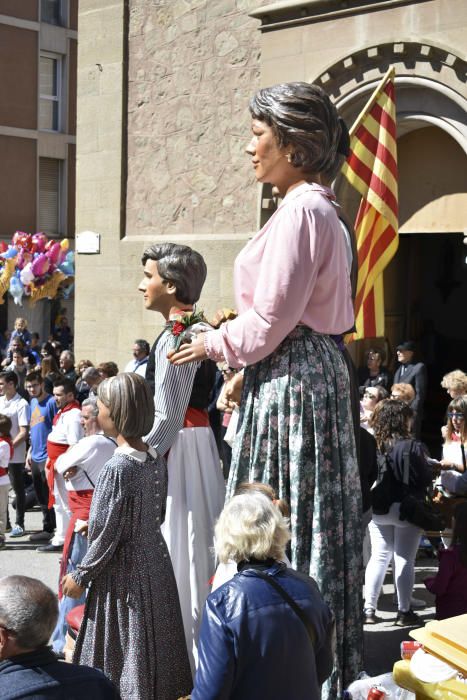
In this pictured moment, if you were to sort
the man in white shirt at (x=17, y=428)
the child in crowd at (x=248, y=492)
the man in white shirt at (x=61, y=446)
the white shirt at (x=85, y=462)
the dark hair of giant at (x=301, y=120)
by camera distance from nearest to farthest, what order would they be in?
the child in crowd at (x=248, y=492) < the dark hair of giant at (x=301, y=120) < the white shirt at (x=85, y=462) < the man in white shirt at (x=61, y=446) < the man in white shirt at (x=17, y=428)

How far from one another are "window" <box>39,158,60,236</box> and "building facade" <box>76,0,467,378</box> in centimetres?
1688

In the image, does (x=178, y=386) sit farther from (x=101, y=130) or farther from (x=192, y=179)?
(x=101, y=130)

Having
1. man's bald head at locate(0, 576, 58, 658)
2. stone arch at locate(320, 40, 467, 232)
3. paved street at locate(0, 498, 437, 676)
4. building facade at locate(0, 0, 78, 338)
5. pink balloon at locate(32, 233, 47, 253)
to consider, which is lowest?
paved street at locate(0, 498, 437, 676)

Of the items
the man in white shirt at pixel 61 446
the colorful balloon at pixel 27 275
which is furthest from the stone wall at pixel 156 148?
the colorful balloon at pixel 27 275

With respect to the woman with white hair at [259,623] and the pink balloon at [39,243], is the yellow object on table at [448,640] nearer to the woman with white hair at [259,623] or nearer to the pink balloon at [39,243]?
the woman with white hair at [259,623]

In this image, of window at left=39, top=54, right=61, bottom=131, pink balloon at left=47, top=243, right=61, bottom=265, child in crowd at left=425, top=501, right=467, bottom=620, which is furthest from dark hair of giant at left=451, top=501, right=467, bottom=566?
window at left=39, top=54, right=61, bottom=131

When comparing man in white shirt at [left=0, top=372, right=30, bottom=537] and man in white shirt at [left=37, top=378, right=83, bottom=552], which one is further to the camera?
man in white shirt at [left=0, top=372, right=30, bottom=537]

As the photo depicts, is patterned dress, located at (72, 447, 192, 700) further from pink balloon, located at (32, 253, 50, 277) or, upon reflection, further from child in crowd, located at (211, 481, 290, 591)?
pink balloon, located at (32, 253, 50, 277)

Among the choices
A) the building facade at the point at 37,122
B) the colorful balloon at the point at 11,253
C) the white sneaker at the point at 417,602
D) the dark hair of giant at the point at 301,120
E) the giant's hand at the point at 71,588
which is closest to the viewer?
the dark hair of giant at the point at 301,120

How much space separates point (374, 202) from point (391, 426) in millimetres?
2299

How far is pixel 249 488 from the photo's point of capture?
311 cm

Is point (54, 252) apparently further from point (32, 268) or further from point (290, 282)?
point (290, 282)

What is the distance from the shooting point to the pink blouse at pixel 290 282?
10.4 ft

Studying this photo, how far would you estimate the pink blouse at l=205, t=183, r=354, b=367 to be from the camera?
318cm
